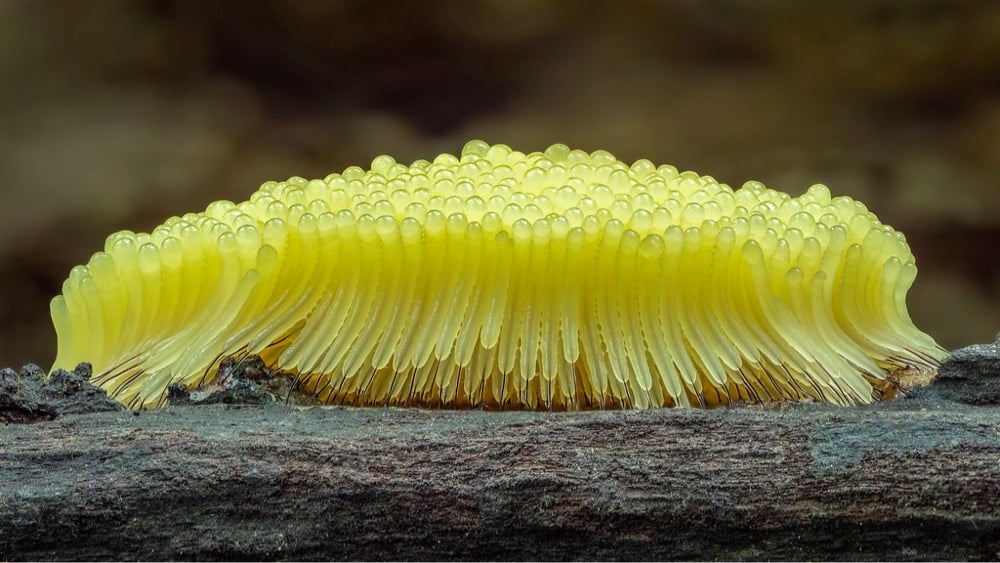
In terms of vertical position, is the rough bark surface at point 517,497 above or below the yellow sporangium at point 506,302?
below

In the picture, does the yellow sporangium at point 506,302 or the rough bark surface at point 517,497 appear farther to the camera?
the yellow sporangium at point 506,302

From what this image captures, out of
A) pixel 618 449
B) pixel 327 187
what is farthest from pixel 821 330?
pixel 327 187

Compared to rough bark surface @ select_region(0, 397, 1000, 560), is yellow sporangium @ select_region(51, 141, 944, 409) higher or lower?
higher

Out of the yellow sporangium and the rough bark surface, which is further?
the yellow sporangium

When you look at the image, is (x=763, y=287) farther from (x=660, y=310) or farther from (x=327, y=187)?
(x=327, y=187)

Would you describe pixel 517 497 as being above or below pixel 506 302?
below
